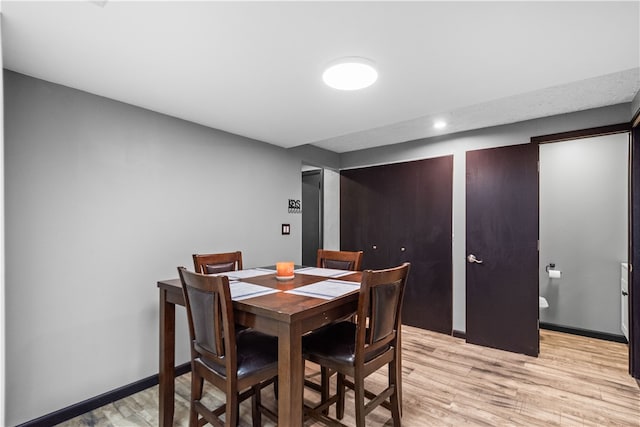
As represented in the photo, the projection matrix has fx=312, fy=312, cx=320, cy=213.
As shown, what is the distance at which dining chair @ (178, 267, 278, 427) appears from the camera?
1.44 metres

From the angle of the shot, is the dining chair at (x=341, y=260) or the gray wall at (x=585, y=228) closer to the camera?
the dining chair at (x=341, y=260)

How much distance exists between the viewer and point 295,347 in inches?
Answer: 53.0

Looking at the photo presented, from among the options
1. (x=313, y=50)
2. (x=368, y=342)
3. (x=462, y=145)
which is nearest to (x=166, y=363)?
(x=368, y=342)

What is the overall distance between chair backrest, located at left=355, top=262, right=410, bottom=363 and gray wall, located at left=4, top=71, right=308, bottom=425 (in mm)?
1783

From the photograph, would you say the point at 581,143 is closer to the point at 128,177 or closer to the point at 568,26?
the point at 568,26

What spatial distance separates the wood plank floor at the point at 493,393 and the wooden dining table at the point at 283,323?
1.52ft

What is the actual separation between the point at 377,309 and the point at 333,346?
351 mm

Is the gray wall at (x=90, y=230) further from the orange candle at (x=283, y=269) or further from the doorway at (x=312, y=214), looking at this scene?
the doorway at (x=312, y=214)

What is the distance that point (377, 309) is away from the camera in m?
1.61

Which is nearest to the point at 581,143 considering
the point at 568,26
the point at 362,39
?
the point at 568,26

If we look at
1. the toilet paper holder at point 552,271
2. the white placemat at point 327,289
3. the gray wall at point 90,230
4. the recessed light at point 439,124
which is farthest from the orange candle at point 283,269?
the toilet paper holder at point 552,271

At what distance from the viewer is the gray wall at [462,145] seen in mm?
2836

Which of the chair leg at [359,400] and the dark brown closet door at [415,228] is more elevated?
the dark brown closet door at [415,228]

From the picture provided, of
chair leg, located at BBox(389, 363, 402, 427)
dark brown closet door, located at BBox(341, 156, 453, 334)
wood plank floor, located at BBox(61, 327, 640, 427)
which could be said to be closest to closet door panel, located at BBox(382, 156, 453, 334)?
dark brown closet door, located at BBox(341, 156, 453, 334)
